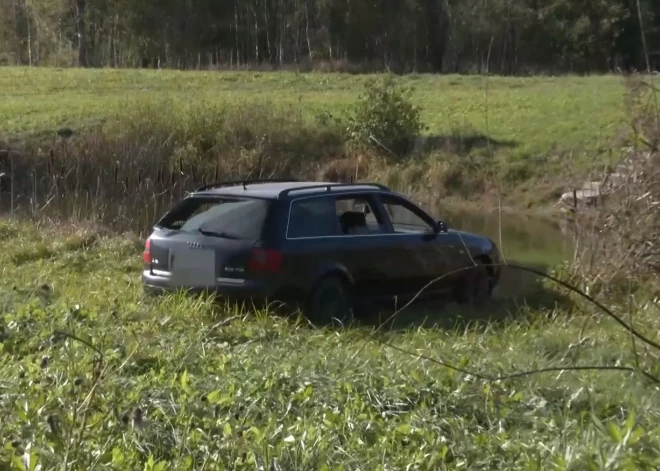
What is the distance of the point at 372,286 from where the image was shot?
10.6 m

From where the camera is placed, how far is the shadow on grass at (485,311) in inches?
387

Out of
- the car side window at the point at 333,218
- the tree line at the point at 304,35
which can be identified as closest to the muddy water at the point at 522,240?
the car side window at the point at 333,218

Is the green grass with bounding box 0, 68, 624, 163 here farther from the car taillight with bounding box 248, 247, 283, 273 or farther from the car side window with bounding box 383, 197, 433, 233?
the car taillight with bounding box 248, 247, 283, 273

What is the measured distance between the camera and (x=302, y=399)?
229 inches

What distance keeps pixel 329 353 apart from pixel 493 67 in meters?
39.8

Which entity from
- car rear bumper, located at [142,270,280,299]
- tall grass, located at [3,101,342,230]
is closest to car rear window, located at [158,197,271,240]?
car rear bumper, located at [142,270,280,299]

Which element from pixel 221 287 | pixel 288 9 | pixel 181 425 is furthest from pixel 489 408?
pixel 288 9

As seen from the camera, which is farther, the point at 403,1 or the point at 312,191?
the point at 403,1

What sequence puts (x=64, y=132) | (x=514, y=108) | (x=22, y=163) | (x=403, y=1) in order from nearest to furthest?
(x=22, y=163) → (x=64, y=132) → (x=514, y=108) → (x=403, y=1)

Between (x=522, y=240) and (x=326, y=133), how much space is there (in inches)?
376

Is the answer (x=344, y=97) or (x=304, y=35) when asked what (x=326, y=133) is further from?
(x=304, y=35)

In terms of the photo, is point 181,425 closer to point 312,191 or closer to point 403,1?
point 312,191

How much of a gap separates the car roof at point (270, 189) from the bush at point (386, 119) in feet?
50.9

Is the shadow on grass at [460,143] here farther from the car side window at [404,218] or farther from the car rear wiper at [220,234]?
the car rear wiper at [220,234]
